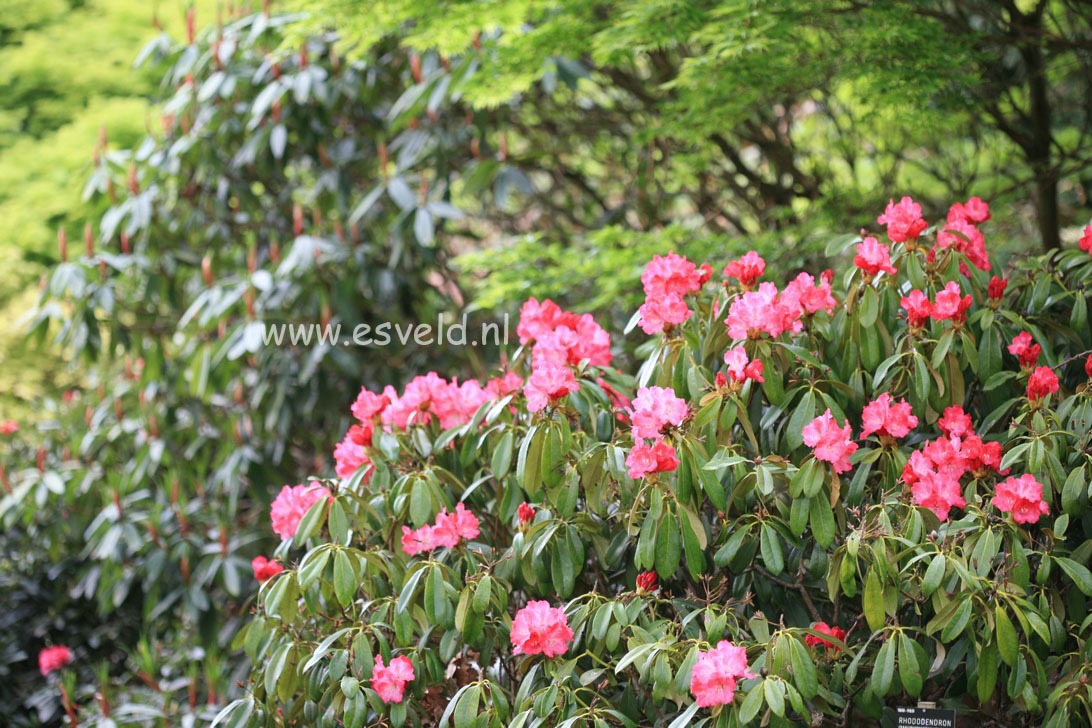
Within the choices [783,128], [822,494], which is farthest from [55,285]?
[783,128]

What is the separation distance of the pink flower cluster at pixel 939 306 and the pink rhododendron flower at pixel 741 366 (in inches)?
11.3

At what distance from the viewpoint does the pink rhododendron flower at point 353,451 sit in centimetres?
172

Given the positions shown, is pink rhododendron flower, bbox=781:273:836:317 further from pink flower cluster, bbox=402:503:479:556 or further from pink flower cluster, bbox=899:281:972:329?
pink flower cluster, bbox=402:503:479:556

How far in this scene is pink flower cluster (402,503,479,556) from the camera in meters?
1.57

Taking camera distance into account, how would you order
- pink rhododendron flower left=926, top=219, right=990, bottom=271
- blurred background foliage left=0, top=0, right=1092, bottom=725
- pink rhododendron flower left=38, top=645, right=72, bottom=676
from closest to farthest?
pink rhododendron flower left=926, top=219, right=990, bottom=271, blurred background foliage left=0, top=0, right=1092, bottom=725, pink rhododendron flower left=38, top=645, right=72, bottom=676

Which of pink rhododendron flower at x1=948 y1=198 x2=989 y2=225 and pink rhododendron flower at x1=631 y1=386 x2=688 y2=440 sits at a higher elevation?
pink rhododendron flower at x1=948 y1=198 x2=989 y2=225

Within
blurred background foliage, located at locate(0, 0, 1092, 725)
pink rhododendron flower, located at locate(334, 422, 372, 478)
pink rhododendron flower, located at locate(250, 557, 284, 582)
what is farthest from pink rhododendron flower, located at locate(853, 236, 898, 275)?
pink rhododendron flower, located at locate(250, 557, 284, 582)

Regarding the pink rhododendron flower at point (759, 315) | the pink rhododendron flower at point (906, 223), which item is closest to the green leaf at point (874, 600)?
the pink rhododendron flower at point (759, 315)

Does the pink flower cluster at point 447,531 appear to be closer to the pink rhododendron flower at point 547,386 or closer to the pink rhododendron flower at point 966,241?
the pink rhododendron flower at point 547,386

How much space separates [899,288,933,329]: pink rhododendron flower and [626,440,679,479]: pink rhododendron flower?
1.60 feet

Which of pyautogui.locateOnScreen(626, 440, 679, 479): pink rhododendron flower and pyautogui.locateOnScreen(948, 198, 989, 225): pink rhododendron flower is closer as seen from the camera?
pyautogui.locateOnScreen(626, 440, 679, 479): pink rhododendron flower

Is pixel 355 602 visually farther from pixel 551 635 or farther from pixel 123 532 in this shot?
pixel 123 532

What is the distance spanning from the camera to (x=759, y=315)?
4.90 feet

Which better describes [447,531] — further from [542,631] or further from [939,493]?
[939,493]
